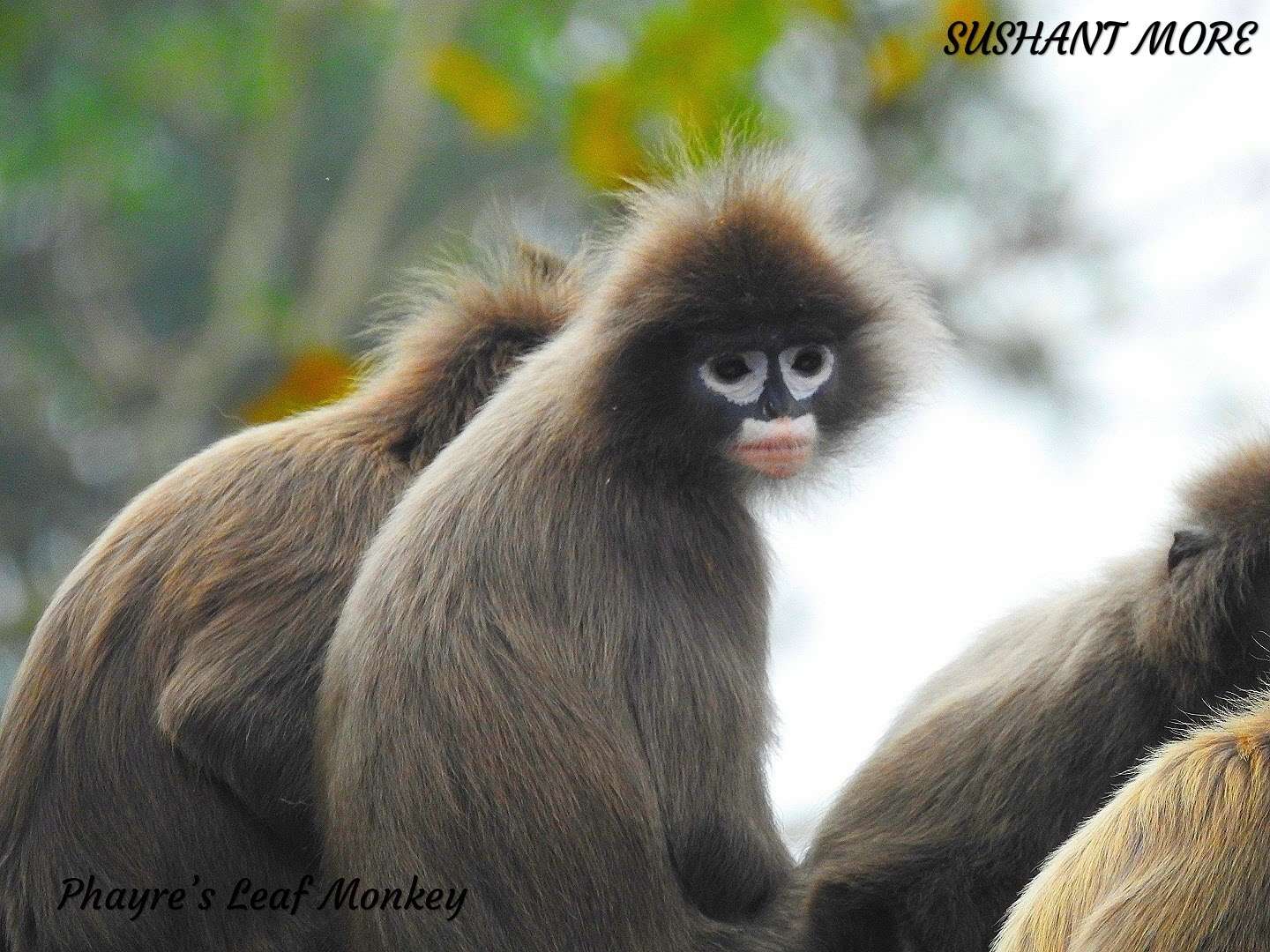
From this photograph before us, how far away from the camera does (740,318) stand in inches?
153

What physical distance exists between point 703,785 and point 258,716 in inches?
36.3

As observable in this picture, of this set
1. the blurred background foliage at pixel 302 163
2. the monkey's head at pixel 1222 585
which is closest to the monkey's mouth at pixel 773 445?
the monkey's head at pixel 1222 585

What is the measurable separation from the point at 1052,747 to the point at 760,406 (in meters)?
0.93

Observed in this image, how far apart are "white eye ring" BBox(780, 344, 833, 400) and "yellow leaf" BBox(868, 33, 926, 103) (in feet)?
15.3

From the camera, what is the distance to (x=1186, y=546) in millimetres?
3740

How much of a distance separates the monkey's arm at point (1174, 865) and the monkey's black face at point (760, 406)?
108 centimetres

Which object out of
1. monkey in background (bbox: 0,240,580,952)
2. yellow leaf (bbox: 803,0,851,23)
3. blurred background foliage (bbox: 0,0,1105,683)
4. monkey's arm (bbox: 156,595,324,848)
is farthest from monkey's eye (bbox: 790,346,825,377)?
yellow leaf (bbox: 803,0,851,23)

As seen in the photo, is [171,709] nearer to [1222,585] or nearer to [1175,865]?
[1175,865]

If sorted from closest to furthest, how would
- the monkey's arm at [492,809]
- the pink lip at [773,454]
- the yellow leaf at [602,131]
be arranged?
the monkey's arm at [492,809] → the pink lip at [773,454] → the yellow leaf at [602,131]

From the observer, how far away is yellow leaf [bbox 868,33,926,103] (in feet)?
27.6

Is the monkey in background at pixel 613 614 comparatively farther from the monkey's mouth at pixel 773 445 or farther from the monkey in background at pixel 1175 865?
the monkey in background at pixel 1175 865

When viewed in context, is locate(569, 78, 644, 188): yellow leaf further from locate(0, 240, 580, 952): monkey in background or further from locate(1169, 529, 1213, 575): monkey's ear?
locate(1169, 529, 1213, 575): monkey's ear

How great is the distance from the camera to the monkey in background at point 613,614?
3498 millimetres

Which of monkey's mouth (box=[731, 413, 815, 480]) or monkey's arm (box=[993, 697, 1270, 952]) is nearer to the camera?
monkey's arm (box=[993, 697, 1270, 952])
